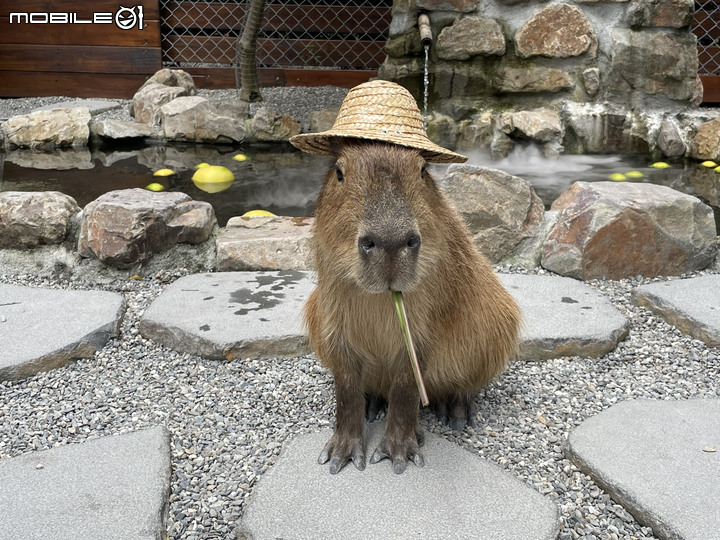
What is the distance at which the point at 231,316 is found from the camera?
290 cm

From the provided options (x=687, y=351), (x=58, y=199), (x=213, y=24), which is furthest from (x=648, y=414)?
(x=213, y=24)

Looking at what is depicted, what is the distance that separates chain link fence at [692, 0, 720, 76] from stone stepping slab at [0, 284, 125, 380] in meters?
7.40

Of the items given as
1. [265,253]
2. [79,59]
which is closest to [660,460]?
[265,253]

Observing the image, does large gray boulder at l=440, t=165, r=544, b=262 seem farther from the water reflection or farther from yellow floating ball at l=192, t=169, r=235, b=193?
yellow floating ball at l=192, t=169, r=235, b=193

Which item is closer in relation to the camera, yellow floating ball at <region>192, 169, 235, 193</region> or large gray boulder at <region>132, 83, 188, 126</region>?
yellow floating ball at <region>192, 169, 235, 193</region>

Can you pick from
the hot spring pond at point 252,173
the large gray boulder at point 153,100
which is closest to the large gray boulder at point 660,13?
the hot spring pond at point 252,173

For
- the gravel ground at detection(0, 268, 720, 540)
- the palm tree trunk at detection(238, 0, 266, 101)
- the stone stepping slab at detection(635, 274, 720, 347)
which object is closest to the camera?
the gravel ground at detection(0, 268, 720, 540)

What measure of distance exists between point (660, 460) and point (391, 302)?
91 cm

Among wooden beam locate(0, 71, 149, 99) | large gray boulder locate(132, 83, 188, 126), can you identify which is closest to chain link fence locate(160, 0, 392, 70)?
wooden beam locate(0, 71, 149, 99)

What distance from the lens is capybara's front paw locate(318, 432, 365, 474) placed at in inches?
78.6

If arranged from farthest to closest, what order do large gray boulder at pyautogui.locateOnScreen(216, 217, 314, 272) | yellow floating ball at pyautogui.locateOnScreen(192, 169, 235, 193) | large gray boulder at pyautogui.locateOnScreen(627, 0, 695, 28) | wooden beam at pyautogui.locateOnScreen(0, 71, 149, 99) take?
1. wooden beam at pyautogui.locateOnScreen(0, 71, 149, 99)
2. large gray boulder at pyautogui.locateOnScreen(627, 0, 695, 28)
3. yellow floating ball at pyautogui.locateOnScreen(192, 169, 235, 193)
4. large gray boulder at pyautogui.locateOnScreen(216, 217, 314, 272)

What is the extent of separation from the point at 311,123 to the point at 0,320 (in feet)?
14.6

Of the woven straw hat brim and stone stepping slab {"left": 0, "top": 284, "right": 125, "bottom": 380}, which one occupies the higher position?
the woven straw hat brim

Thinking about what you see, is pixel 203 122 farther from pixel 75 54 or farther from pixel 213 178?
pixel 75 54
